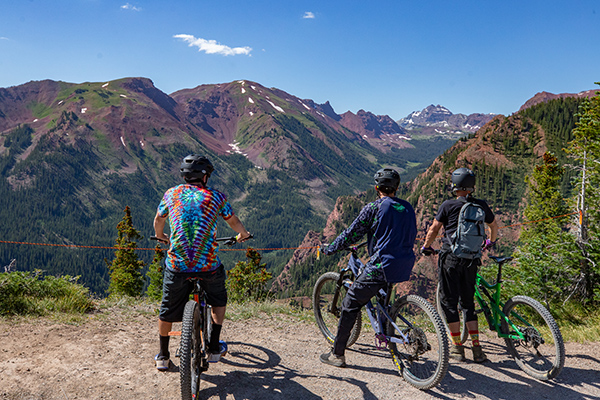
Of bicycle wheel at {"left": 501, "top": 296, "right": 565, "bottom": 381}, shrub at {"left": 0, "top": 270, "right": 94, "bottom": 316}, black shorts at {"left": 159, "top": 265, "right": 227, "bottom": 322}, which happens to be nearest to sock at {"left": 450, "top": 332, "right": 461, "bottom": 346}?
bicycle wheel at {"left": 501, "top": 296, "right": 565, "bottom": 381}

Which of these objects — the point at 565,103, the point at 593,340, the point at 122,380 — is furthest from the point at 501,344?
the point at 565,103

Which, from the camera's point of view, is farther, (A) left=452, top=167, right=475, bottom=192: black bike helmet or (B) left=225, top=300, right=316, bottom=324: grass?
(B) left=225, top=300, right=316, bottom=324: grass

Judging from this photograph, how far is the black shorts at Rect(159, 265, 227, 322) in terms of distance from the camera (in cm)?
471

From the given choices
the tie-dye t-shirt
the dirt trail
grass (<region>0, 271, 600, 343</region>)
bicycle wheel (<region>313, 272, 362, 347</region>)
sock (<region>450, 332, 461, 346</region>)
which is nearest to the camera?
the tie-dye t-shirt

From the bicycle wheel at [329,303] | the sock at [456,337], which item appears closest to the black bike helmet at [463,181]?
the sock at [456,337]

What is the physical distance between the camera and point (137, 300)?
31.4 ft

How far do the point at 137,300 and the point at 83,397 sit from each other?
5.06m

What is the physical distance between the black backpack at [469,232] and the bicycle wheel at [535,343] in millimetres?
1078

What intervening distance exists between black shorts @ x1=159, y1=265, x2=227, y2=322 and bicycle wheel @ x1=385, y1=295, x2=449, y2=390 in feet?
8.21

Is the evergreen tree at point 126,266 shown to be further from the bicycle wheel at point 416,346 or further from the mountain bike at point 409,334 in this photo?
the bicycle wheel at point 416,346

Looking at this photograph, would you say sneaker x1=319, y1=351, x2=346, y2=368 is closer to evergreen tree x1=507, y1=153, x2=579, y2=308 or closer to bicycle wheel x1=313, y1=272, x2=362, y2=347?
bicycle wheel x1=313, y1=272, x2=362, y2=347

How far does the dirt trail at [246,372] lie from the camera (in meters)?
4.93

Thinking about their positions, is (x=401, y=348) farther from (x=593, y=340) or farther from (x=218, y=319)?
(x=593, y=340)

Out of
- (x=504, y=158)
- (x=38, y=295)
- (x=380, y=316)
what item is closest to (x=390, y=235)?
(x=380, y=316)
